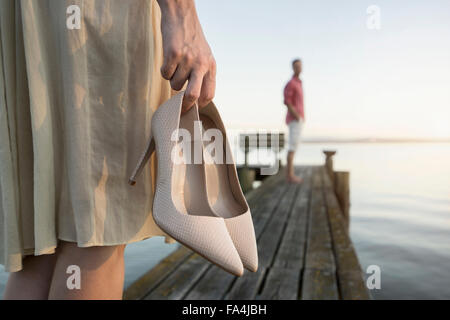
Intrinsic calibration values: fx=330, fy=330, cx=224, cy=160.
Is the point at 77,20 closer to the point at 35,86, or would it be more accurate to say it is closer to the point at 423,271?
the point at 35,86

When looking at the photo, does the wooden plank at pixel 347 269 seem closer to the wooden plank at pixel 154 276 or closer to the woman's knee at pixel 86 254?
the wooden plank at pixel 154 276

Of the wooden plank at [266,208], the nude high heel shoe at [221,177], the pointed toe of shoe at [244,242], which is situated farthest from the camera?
the wooden plank at [266,208]

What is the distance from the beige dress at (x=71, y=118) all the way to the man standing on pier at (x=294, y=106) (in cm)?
383

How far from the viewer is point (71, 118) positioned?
25.1 inches

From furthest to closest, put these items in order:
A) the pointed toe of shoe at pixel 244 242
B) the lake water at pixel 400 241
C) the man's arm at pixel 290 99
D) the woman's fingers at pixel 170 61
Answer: the man's arm at pixel 290 99 < the lake water at pixel 400 241 < the pointed toe of shoe at pixel 244 242 < the woman's fingers at pixel 170 61

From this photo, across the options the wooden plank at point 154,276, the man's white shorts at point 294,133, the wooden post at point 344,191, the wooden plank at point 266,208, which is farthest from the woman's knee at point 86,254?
the wooden post at point 344,191

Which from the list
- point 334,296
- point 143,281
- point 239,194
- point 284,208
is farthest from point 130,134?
point 284,208

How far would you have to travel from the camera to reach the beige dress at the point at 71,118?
0.63 meters

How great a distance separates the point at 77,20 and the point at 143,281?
1177 millimetres

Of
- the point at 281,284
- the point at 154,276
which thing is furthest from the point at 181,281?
the point at 281,284

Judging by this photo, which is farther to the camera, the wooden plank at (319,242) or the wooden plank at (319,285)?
the wooden plank at (319,242)

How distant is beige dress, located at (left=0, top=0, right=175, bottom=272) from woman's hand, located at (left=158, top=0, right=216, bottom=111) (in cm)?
6

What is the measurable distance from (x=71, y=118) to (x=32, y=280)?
0.37m

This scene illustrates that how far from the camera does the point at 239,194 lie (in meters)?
0.87
